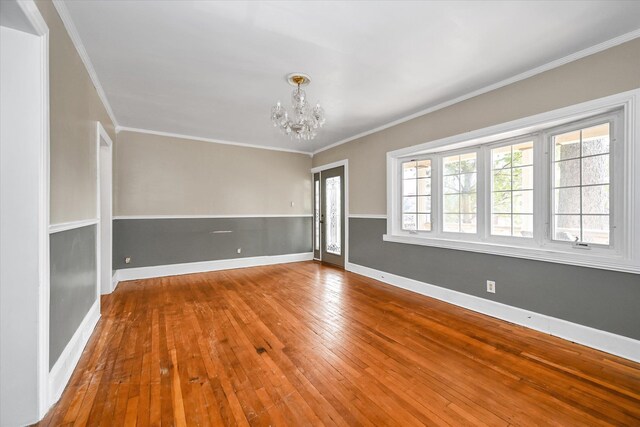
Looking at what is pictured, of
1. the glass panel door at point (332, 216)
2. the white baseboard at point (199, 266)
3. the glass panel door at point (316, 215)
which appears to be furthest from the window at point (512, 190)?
the white baseboard at point (199, 266)

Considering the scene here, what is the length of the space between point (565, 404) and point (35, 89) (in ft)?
12.0

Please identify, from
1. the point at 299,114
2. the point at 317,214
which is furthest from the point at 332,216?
the point at 299,114

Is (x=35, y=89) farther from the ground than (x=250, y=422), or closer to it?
farther from the ground

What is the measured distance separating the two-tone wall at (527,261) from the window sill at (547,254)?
0.06 meters

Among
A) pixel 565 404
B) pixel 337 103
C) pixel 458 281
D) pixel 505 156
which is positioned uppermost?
pixel 337 103

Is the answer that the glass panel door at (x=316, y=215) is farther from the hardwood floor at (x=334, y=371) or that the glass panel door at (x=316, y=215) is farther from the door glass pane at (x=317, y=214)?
the hardwood floor at (x=334, y=371)

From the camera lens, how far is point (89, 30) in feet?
6.91

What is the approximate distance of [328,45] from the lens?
2275mm

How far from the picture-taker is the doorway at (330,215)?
18.2 feet

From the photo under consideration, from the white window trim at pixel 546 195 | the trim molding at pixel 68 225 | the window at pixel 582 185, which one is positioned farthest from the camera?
the window at pixel 582 185

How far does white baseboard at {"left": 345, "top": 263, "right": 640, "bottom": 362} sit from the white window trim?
56 cm

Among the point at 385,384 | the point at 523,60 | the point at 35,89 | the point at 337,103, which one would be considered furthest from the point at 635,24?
the point at 35,89

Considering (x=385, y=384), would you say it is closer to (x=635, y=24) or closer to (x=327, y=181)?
(x=635, y=24)

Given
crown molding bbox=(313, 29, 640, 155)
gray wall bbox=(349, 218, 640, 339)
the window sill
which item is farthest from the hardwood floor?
crown molding bbox=(313, 29, 640, 155)
